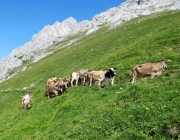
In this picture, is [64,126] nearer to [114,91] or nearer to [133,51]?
[114,91]

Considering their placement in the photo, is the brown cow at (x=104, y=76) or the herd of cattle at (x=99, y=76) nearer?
the herd of cattle at (x=99, y=76)

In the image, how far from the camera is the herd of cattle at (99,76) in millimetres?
19609

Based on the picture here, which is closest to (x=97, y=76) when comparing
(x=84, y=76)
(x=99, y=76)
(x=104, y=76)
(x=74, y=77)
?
(x=99, y=76)

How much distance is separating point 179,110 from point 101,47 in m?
44.6

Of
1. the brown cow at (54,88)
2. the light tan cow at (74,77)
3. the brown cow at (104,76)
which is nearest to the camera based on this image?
the brown cow at (104,76)

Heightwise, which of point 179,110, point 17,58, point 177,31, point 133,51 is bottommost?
point 179,110

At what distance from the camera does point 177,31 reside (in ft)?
118

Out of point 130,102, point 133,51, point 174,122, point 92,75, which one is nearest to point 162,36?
point 133,51

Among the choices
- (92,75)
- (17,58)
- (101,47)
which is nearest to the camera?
(92,75)

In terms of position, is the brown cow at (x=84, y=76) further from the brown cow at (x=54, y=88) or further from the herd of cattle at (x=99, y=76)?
the brown cow at (x=54, y=88)

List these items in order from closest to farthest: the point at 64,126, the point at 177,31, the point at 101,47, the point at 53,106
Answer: the point at 64,126, the point at 53,106, the point at 177,31, the point at 101,47

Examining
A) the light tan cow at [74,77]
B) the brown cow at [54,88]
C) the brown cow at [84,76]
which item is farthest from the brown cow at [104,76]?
the brown cow at [54,88]

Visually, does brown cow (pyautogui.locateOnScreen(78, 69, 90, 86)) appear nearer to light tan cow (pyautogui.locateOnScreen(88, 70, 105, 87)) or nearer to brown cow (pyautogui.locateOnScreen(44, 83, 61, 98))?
light tan cow (pyautogui.locateOnScreen(88, 70, 105, 87))

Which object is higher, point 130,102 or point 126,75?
point 126,75
